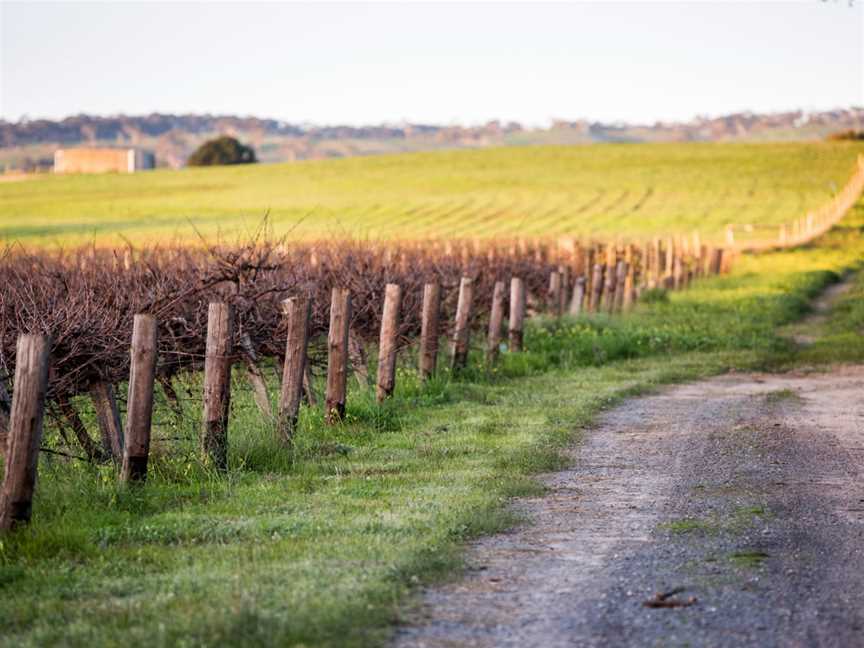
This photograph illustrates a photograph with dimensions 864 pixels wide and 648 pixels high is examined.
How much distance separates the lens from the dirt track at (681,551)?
21.8 feet

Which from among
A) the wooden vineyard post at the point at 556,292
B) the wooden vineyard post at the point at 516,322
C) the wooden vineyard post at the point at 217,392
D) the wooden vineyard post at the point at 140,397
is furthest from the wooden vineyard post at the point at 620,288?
the wooden vineyard post at the point at 140,397

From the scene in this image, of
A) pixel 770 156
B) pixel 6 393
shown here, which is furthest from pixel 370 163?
pixel 6 393

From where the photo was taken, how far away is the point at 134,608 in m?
6.93

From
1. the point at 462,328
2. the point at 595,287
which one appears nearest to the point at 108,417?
the point at 462,328

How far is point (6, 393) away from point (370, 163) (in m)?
Answer: 92.9

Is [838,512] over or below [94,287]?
below

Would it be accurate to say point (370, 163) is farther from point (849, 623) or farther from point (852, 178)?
point (849, 623)

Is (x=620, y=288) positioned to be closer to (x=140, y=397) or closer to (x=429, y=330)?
(x=429, y=330)

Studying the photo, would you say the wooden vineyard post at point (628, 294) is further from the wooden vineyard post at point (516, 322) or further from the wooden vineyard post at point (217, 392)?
the wooden vineyard post at point (217, 392)

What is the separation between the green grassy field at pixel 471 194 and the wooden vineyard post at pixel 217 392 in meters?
41.9

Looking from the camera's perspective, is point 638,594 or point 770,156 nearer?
point 638,594

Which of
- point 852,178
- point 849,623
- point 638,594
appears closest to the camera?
point 849,623

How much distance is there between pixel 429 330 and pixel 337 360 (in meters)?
3.35

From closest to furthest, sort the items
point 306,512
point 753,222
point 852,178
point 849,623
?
point 849,623 < point 306,512 < point 753,222 < point 852,178
